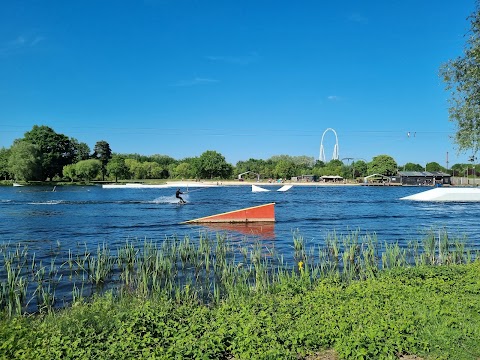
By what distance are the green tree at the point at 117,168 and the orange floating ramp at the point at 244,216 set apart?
13439cm

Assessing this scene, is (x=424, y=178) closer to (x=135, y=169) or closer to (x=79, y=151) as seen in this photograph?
(x=135, y=169)

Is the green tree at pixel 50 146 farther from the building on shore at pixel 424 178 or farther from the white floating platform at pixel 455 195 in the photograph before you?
the building on shore at pixel 424 178

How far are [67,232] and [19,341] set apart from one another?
2792 centimetres

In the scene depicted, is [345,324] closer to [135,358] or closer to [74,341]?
[135,358]

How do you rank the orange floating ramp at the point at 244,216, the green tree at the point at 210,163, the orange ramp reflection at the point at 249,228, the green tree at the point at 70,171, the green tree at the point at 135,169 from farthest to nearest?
the green tree at the point at 210,163
the green tree at the point at 135,169
the green tree at the point at 70,171
the orange floating ramp at the point at 244,216
the orange ramp reflection at the point at 249,228

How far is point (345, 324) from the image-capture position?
323 inches

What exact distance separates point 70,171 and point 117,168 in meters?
20.7

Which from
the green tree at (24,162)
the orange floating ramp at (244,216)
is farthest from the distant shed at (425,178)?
the orange floating ramp at (244,216)

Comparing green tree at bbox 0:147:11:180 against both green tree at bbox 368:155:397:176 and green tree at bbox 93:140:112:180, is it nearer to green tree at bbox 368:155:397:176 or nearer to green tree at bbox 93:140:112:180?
green tree at bbox 93:140:112:180

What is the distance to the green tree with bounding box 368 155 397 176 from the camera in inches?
7170

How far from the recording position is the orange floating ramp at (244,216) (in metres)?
35.7

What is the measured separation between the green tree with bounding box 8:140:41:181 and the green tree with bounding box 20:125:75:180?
10.6 metres

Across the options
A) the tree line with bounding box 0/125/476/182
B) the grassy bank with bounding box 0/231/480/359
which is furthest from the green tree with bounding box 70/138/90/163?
the grassy bank with bounding box 0/231/480/359

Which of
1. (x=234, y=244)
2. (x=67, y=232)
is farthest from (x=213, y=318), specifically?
(x=67, y=232)
